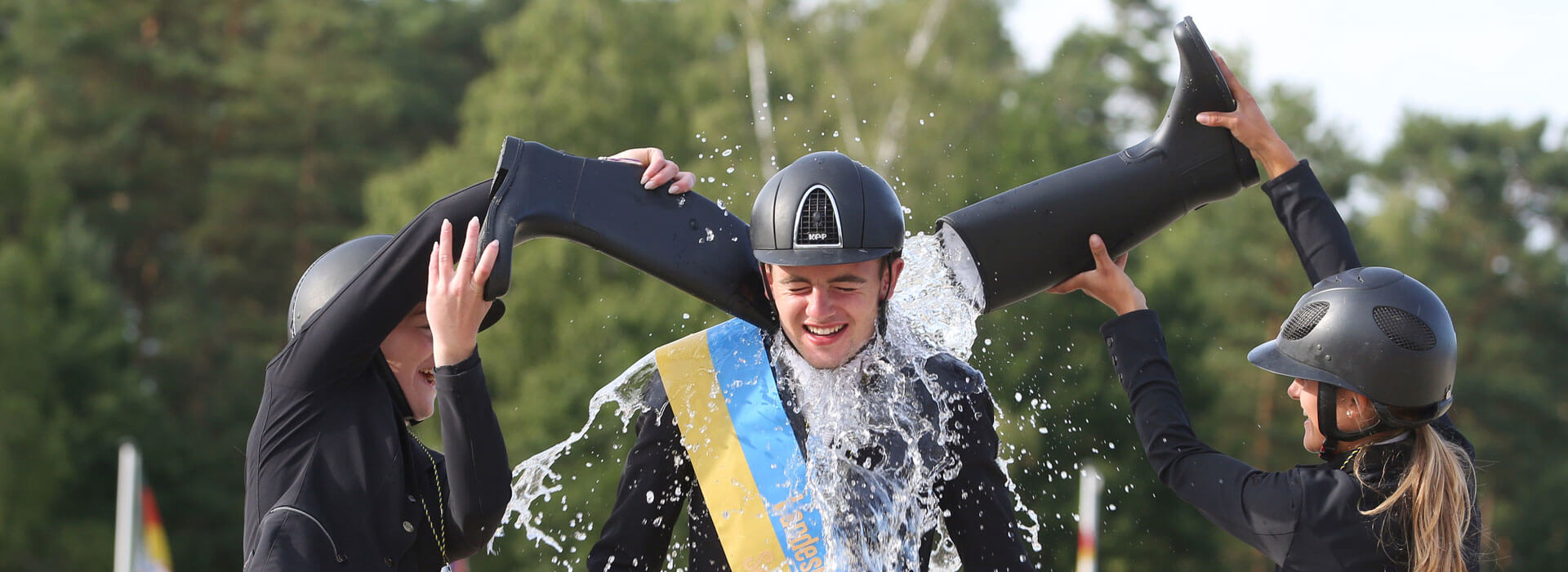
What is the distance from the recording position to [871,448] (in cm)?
445

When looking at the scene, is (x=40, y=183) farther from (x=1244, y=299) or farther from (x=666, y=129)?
(x=1244, y=299)

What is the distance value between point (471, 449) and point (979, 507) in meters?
1.49

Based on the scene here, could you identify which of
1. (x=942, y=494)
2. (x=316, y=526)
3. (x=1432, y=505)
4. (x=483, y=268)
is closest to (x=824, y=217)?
(x=942, y=494)

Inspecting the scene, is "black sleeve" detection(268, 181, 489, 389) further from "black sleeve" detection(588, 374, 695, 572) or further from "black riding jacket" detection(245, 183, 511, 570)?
"black sleeve" detection(588, 374, 695, 572)

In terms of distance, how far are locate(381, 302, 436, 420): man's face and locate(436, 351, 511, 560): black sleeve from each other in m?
0.42

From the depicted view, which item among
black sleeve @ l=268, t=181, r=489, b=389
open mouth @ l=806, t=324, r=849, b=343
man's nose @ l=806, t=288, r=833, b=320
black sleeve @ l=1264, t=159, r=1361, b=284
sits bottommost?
black sleeve @ l=1264, t=159, r=1361, b=284

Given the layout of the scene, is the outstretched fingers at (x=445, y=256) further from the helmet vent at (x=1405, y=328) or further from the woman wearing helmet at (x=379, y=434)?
the helmet vent at (x=1405, y=328)

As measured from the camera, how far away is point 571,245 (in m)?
30.2

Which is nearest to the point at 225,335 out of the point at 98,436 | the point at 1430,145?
the point at 98,436

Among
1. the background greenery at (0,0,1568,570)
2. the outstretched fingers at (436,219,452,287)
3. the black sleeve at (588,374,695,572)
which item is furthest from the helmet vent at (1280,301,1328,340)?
the background greenery at (0,0,1568,570)

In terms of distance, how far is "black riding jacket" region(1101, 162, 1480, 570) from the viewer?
162 inches

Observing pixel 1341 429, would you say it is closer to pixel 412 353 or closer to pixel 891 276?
pixel 891 276

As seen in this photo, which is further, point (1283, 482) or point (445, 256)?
point (1283, 482)

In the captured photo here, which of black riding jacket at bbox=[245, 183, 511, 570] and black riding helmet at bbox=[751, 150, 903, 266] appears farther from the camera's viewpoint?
black riding helmet at bbox=[751, 150, 903, 266]
